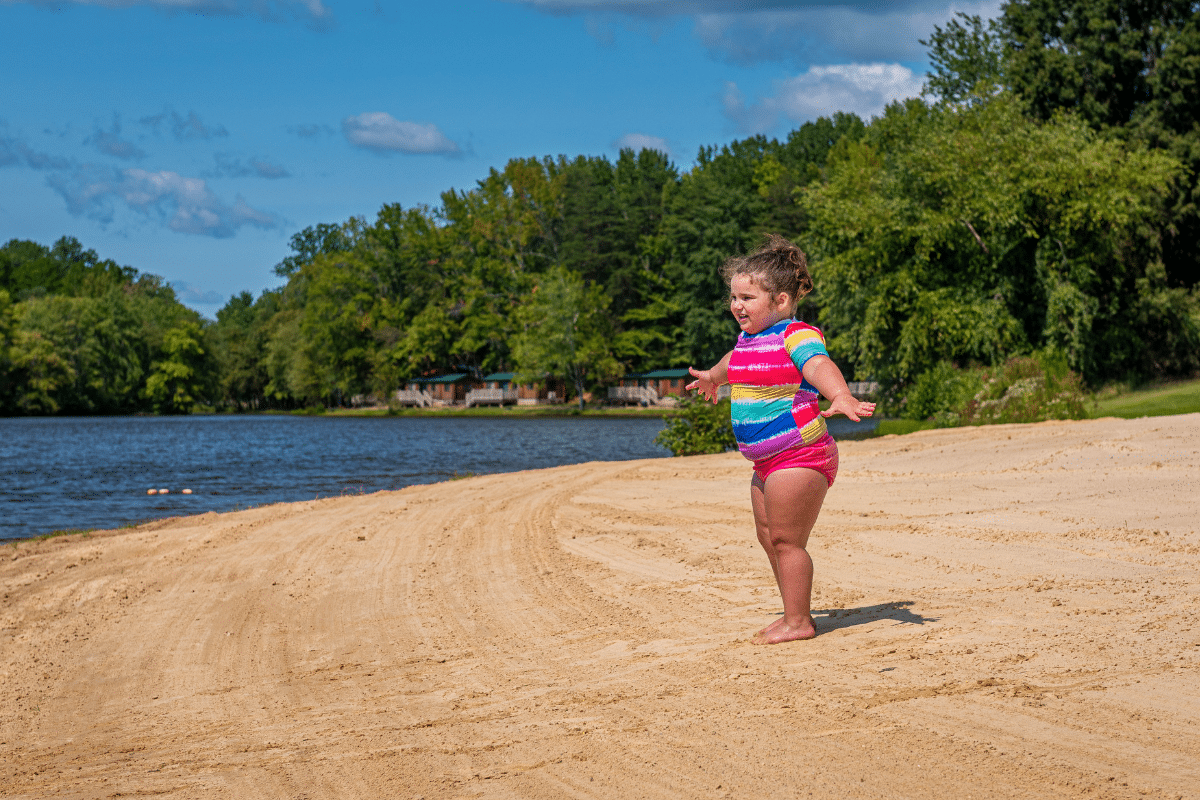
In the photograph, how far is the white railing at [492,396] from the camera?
96.4m

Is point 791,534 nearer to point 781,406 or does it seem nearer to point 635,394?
point 781,406

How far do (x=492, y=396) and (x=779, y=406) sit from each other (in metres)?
91.9

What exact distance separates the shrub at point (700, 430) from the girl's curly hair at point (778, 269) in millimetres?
17990

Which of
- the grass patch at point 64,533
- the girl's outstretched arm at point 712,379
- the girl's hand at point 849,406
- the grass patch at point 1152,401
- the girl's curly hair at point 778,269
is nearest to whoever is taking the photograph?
the girl's hand at point 849,406

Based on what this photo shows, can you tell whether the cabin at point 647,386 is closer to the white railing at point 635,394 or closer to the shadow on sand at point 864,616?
the white railing at point 635,394

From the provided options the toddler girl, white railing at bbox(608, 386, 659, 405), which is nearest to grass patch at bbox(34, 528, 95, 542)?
the toddler girl

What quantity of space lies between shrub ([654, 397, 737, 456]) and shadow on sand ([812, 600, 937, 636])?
16808 millimetres

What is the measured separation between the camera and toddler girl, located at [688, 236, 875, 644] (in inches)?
225

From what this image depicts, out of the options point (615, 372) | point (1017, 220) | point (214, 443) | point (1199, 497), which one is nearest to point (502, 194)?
point (615, 372)

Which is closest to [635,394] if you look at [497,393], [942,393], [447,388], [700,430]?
[497,393]

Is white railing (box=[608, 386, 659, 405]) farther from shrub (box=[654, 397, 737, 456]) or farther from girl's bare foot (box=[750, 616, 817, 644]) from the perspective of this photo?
girl's bare foot (box=[750, 616, 817, 644])

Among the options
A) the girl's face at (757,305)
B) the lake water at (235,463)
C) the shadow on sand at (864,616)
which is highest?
the girl's face at (757,305)

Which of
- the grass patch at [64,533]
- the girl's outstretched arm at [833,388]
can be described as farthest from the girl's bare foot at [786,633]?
the grass patch at [64,533]

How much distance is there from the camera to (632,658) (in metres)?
6.23
